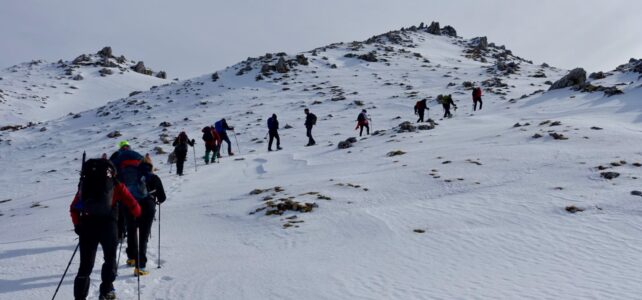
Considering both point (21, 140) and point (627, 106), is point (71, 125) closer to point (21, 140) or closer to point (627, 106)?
point (21, 140)

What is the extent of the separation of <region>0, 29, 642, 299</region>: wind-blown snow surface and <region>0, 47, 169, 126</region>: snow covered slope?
121 ft

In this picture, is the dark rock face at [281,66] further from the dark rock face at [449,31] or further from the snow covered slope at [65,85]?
the dark rock face at [449,31]

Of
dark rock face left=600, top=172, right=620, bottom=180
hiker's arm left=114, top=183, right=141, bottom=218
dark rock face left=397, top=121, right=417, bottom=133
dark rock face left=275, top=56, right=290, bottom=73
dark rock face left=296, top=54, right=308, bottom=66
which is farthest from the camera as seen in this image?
dark rock face left=296, top=54, right=308, bottom=66

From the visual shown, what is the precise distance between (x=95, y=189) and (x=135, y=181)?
169 centimetres

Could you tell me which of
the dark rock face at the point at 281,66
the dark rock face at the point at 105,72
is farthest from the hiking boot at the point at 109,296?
the dark rock face at the point at 105,72

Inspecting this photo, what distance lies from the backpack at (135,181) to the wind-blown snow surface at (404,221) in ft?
4.00

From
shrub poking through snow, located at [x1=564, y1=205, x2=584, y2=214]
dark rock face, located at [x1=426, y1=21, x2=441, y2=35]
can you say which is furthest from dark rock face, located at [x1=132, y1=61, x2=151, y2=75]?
shrub poking through snow, located at [x1=564, y1=205, x2=584, y2=214]

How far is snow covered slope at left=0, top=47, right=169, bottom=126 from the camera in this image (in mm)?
55000

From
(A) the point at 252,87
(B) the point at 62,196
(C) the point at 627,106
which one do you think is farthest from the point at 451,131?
(A) the point at 252,87

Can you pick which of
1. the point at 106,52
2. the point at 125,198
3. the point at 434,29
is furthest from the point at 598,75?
the point at 106,52

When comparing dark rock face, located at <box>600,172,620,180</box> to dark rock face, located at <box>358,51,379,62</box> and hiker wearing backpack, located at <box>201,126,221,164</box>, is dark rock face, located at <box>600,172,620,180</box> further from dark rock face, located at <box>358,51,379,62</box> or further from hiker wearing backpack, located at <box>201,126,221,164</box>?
dark rock face, located at <box>358,51,379,62</box>

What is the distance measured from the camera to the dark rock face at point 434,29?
92.1 m

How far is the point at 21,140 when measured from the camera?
35062 millimetres

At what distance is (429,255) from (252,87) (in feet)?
145
